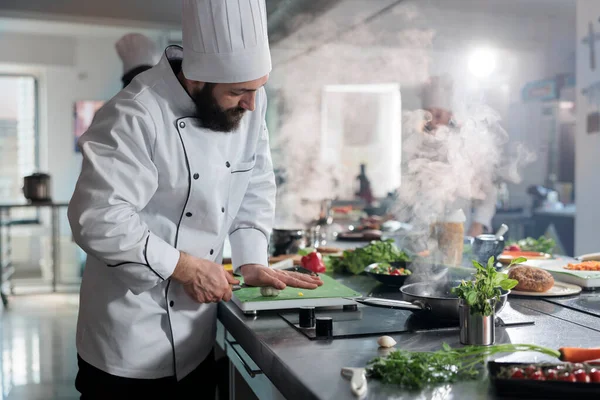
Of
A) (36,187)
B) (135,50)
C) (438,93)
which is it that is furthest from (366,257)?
(36,187)

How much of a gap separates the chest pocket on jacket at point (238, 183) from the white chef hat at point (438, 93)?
1.83 m

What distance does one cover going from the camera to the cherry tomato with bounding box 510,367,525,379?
1014 mm

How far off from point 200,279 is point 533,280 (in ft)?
3.31

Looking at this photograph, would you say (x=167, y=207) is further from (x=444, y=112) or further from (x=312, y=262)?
(x=444, y=112)

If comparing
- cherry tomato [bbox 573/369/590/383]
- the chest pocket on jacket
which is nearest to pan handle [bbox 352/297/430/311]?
cherry tomato [bbox 573/369/590/383]

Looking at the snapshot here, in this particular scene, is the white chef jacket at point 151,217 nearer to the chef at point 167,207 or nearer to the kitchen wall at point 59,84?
the chef at point 167,207

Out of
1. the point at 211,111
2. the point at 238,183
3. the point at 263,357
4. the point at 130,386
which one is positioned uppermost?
the point at 211,111

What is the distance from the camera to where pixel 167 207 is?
1.65m

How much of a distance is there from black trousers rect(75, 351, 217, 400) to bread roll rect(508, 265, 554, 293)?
100 cm

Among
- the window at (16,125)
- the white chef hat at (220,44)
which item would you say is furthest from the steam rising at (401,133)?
the window at (16,125)

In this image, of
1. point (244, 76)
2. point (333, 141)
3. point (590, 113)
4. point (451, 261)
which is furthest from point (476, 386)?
point (333, 141)

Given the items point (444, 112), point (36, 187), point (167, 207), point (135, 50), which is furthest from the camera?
point (36, 187)

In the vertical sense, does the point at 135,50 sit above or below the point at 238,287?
above

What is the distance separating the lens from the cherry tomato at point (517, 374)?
1014 mm
